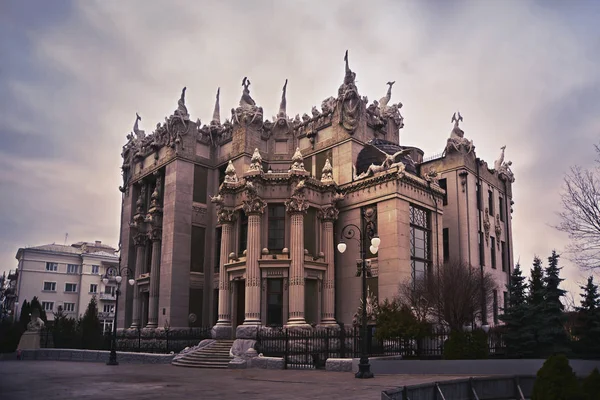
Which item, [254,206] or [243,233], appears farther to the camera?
[243,233]

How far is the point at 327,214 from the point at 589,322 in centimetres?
1652

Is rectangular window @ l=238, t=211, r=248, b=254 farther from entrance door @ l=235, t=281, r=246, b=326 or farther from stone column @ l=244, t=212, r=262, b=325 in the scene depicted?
entrance door @ l=235, t=281, r=246, b=326

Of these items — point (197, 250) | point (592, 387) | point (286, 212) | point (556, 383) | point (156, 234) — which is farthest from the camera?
point (156, 234)

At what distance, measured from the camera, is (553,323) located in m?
25.8

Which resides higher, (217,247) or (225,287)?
(217,247)

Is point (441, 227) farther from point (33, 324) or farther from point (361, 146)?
point (33, 324)


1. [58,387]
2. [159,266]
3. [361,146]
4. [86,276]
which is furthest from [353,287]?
[86,276]

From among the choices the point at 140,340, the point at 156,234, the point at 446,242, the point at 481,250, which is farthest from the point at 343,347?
the point at 156,234

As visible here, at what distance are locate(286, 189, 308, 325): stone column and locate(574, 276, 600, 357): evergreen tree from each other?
14.9 meters

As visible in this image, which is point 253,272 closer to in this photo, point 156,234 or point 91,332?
point 156,234

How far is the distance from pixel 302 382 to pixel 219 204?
19794 mm

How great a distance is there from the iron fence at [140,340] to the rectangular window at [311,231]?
1030 cm

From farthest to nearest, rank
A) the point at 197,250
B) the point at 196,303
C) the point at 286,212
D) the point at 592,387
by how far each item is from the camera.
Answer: the point at 197,250 < the point at 196,303 < the point at 286,212 < the point at 592,387

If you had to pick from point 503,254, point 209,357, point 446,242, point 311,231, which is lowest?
point 209,357
